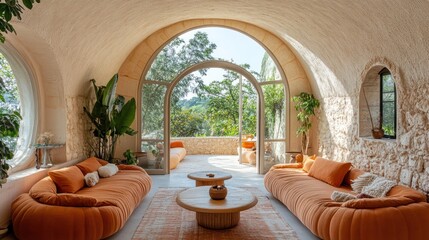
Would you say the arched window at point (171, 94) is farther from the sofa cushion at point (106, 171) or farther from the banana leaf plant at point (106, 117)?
the sofa cushion at point (106, 171)

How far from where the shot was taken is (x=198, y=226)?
411 cm

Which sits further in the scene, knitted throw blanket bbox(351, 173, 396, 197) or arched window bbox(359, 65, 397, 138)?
arched window bbox(359, 65, 397, 138)

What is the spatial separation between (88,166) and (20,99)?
1.35 meters

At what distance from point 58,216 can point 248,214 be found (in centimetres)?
242

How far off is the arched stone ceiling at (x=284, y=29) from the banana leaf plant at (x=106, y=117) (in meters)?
0.37

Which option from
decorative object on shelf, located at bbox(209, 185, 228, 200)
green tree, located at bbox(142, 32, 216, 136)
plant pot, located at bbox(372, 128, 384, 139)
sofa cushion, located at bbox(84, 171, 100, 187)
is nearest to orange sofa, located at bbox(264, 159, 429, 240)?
decorative object on shelf, located at bbox(209, 185, 228, 200)

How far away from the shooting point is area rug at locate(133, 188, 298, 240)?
3.81 m

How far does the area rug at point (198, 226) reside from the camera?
381cm

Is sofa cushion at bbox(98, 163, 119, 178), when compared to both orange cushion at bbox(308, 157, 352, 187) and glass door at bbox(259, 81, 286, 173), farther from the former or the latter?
glass door at bbox(259, 81, 286, 173)

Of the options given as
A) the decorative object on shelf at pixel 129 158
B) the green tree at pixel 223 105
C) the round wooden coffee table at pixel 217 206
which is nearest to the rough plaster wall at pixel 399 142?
the round wooden coffee table at pixel 217 206

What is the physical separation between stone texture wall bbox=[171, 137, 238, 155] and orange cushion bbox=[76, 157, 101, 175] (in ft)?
22.3

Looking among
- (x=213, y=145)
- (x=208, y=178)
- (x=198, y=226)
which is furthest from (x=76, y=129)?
(x=213, y=145)

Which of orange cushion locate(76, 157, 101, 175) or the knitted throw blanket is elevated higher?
orange cushion locate(76, 157, 101, 175)

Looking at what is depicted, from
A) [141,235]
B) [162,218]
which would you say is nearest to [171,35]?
[162,218]
